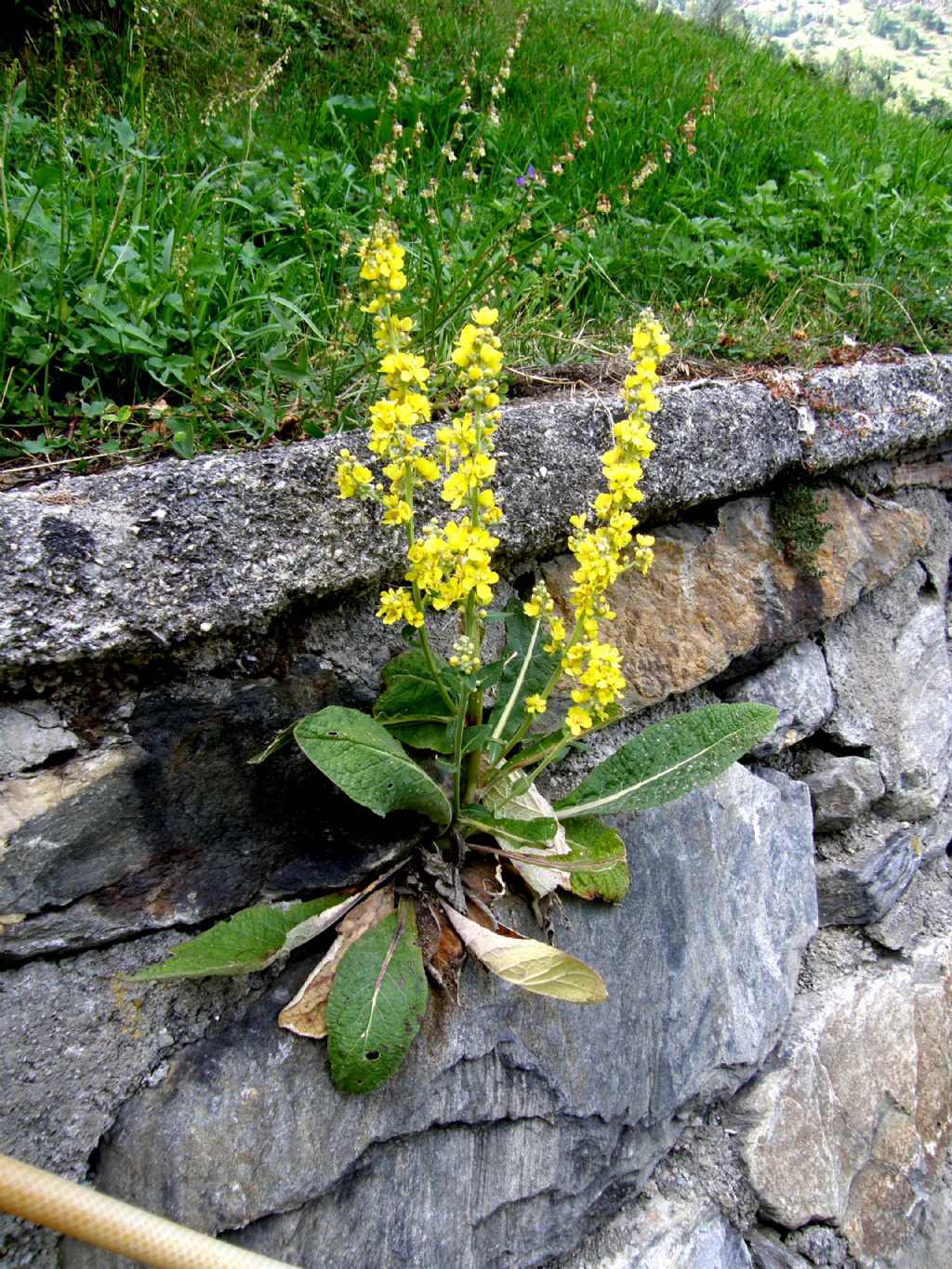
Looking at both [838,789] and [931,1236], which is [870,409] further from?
[931,1236]

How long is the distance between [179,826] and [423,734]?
0.43m

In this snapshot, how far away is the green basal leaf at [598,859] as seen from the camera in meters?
1.52

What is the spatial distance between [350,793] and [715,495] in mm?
1140

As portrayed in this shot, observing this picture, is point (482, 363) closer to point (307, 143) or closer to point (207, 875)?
point (207, 875)

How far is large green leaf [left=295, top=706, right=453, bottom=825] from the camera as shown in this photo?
128cm

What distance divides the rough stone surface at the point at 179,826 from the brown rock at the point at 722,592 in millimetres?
662

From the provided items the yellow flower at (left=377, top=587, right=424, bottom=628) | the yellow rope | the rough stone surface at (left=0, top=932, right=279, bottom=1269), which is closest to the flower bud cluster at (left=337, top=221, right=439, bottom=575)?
the yellow flower at (left=377, top=587, right=424, bottom=628)

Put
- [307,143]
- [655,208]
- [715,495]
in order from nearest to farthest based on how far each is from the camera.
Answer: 1. [715,495]
2. [307,143]
3. [655,208]

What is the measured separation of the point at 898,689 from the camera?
8.01 ft

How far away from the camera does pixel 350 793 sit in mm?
1292

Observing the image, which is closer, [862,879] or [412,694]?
[412,694]

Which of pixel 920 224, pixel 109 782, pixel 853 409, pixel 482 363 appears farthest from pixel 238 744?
pixel 920 224

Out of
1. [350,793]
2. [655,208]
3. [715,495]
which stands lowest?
[350,793]

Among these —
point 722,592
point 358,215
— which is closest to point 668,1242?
point 722,592
